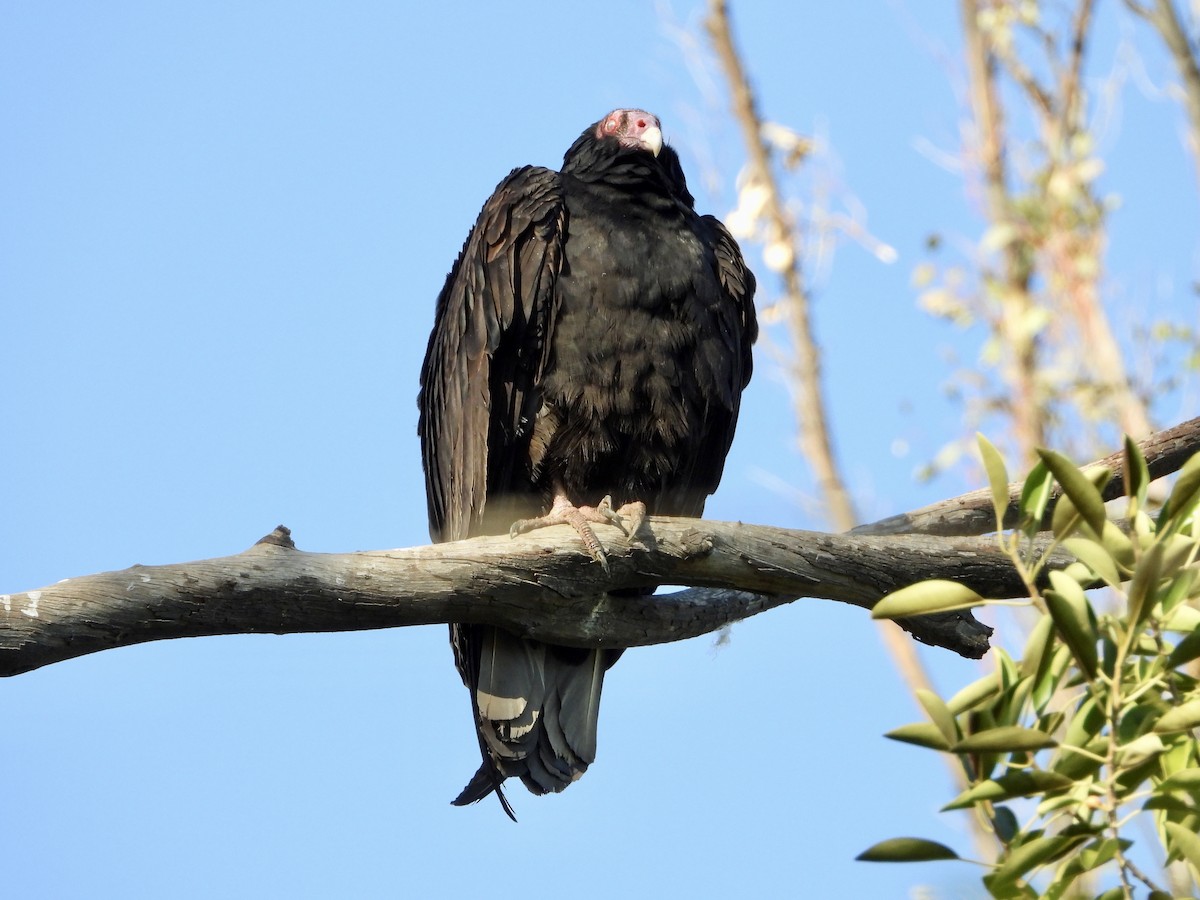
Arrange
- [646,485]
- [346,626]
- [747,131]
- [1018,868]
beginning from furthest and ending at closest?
[747,131] < [646,485] < [346,626] < [1018,868]

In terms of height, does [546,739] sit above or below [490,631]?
below

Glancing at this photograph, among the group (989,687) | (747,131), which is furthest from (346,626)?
(747,131)

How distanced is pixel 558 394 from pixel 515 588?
882 mm

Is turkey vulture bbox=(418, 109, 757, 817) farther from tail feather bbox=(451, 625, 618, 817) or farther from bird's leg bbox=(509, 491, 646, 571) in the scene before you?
bird's leg bbox=(509, 491, 646, 571)

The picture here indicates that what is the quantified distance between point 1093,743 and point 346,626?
1693mm

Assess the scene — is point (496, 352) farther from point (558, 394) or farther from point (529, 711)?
point (529, 711)

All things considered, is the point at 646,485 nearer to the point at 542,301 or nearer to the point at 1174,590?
the point at 542,301

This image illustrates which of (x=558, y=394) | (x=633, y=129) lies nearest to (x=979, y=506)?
(x=558, y=394)

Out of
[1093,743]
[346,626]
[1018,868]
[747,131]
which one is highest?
[747,131]

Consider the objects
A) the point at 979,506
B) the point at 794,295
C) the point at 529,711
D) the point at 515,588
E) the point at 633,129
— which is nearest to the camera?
the point at 515,588

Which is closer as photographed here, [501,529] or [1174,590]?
[1174,590]

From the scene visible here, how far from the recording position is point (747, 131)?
9.97 metres

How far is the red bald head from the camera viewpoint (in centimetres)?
447

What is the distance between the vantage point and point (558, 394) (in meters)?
3.94
